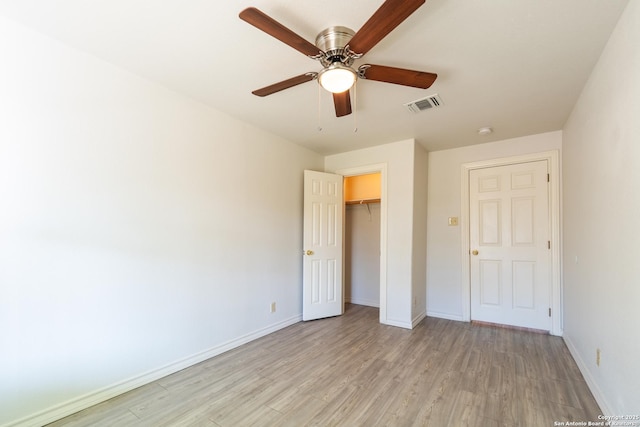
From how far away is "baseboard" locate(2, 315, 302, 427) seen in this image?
180cm

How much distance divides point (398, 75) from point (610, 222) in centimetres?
162

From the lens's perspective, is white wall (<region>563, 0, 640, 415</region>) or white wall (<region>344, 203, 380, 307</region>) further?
white wall (<region>344, 203, 380, 307</region>)

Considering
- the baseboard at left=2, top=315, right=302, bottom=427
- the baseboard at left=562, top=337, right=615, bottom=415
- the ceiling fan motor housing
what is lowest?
the baseboard at left=2, top=315, right=302, bottom=427

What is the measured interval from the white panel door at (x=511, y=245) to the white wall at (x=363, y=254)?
1.42 metres

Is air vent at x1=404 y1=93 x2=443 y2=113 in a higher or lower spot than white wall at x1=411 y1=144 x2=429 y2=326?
higher

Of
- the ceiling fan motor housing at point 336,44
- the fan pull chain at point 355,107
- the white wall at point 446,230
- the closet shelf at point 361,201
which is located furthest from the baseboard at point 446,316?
the ceiling fan motor housing at point 336,44

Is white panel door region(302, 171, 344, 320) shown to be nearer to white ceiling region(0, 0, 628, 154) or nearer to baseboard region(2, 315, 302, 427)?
baseboard region(2, 315, 302, 427)

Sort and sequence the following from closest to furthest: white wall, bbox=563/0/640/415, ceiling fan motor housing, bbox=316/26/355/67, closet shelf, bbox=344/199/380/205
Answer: white wall, bbox=563/0/640/415
ceiling fan motor housing, bbox=316/26/355/67
closet shelf, bbox=344/199/380/205

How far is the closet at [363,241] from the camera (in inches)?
189

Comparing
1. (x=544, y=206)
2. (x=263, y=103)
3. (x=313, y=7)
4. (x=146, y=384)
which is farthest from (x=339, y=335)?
(x=313, y=7)

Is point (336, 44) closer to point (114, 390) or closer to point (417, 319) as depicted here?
point (114, 390)

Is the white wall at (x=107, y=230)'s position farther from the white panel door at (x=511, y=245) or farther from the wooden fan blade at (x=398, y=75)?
the white panel door at (x=511, y=245)

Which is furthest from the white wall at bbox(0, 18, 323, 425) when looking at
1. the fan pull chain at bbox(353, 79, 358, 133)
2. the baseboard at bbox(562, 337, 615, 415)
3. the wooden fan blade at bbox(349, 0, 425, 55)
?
the baseboard at bbox(562, 337, 615, 415)

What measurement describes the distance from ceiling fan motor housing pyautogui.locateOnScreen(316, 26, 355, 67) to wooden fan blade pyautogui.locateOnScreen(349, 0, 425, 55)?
0.37 feet
